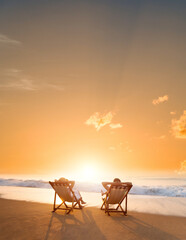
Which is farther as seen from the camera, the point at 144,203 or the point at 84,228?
the point at 144,203

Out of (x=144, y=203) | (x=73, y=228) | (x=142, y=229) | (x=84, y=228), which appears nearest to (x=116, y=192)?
(x=142, y=229)

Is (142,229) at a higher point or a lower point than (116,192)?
lower

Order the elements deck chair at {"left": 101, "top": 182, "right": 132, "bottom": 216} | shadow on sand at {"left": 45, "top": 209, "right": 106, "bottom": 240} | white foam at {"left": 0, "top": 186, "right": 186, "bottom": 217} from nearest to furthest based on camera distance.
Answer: shadow on sand at {"left": 45, "top": 209, "right": 106, "bottom": 240}, deck chair at {"left": 101, "top": 182, "right": 132, "bottom": 216}, white foam at {"left": 0, "top": 186, "right": 186, "bottom": 217}

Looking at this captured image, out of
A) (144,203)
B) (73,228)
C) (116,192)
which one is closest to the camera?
(73,228)

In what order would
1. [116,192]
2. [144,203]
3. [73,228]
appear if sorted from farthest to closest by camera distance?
[144,203]
[116,192]
[73,228]

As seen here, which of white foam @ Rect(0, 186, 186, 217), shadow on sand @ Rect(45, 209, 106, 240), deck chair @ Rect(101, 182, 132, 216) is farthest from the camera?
white foam @ Rect(0, 186, 186, 217)

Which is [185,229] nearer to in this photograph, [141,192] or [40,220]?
[40,220]

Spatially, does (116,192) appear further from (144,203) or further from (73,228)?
(144,203)

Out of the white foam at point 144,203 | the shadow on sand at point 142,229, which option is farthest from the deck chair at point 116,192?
the white foam at point 144,203

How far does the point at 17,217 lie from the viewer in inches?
289

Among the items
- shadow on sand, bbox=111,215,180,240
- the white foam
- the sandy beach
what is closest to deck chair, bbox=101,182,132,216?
the sandy beach

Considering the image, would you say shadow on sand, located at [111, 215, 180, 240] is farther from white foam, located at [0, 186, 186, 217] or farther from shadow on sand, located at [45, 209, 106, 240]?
white foam, located at [0, 186, 186, 217]

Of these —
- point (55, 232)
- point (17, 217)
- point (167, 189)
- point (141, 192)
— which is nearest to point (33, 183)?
point (141, 192)

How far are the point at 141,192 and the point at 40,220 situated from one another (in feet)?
69.7
